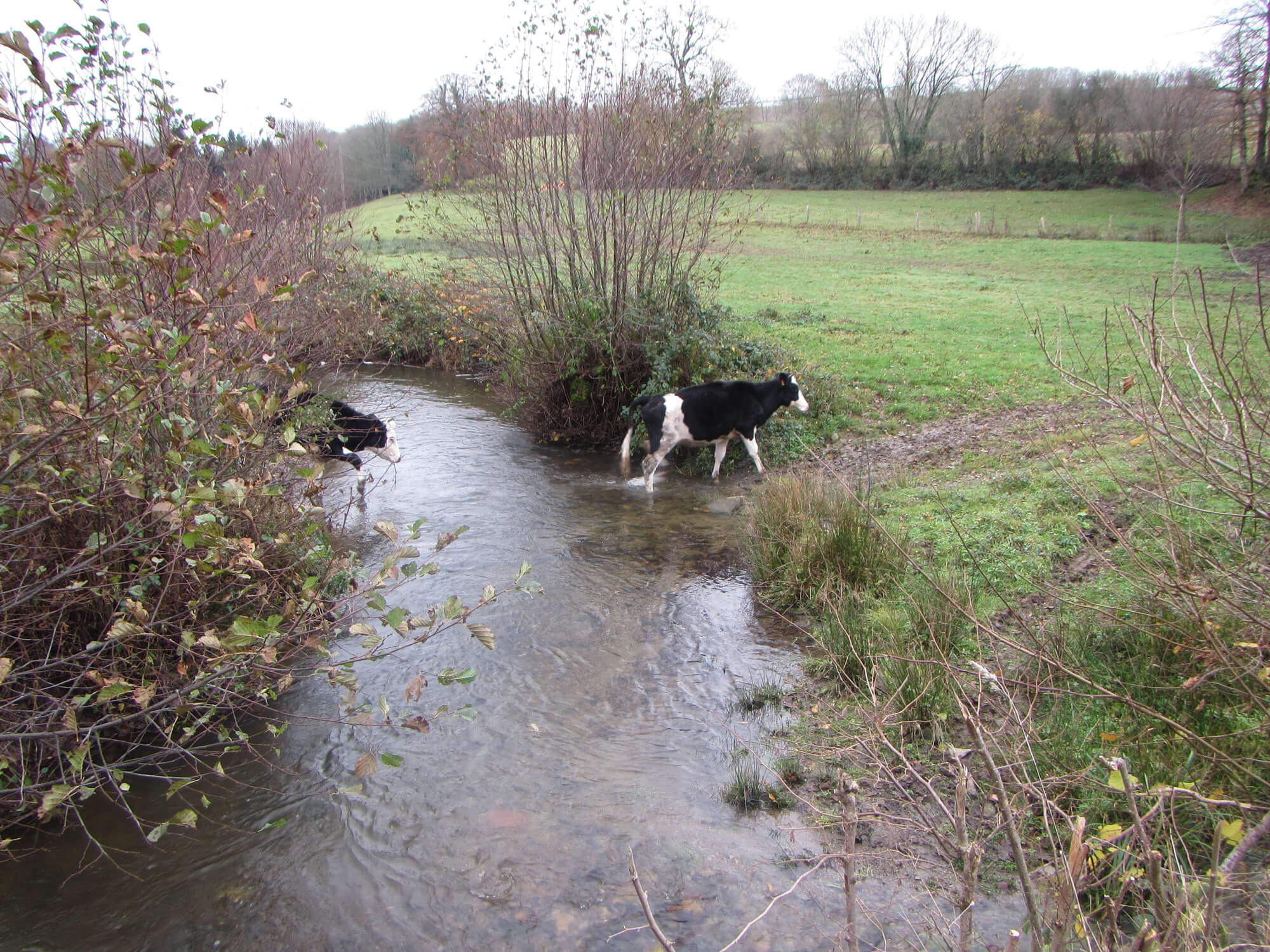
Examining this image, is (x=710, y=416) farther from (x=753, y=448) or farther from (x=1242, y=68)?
(x=1242, y=68)

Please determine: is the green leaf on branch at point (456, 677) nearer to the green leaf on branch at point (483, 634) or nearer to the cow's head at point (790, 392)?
the green leaf on branch at point (483, 634)

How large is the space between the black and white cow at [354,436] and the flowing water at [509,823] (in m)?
2.59

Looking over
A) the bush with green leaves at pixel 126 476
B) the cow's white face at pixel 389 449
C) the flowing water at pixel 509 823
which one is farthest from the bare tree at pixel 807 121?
the bush with green leaves at pixel 126 476

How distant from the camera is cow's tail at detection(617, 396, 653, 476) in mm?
11039

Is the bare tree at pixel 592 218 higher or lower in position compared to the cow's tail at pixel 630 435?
→ higher

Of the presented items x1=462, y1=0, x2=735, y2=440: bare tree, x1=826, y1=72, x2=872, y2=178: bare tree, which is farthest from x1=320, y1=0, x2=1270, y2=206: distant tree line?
x1=462, y1=0, x2=735, y2=440: bare tree

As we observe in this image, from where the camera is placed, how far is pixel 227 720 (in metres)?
5.49

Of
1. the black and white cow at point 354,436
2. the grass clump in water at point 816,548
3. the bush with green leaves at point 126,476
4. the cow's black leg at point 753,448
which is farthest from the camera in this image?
the cow's black leg at point 753,448

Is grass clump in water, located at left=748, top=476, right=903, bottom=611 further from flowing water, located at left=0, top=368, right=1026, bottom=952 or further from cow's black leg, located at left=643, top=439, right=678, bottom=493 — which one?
cow's black leg, located at left=643, top=439, right=678, bottom=493

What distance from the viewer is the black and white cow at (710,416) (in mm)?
10531

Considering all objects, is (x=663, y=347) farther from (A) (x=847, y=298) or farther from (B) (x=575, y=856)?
(A) (x=847, y=298)

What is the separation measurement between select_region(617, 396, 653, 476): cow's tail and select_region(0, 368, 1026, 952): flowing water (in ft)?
11.6

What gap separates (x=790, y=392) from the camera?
1113cm

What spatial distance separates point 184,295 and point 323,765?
311 cm
